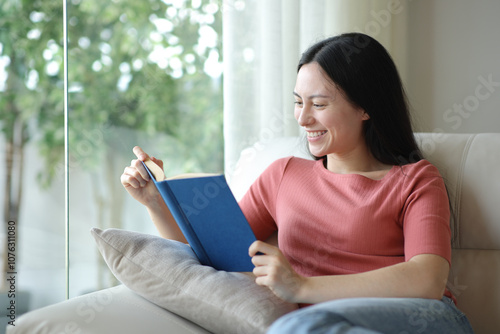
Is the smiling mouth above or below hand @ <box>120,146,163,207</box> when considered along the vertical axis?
above

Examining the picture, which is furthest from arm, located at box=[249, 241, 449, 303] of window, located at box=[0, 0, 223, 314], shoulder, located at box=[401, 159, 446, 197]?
window, located at box=[0, 0, 223, 314]

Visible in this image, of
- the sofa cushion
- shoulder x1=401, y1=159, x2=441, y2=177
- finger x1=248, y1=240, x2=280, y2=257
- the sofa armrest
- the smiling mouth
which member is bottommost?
the sofa armrest

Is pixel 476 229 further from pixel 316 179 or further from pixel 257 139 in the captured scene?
pixel 257 139

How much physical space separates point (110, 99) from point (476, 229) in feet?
5.27

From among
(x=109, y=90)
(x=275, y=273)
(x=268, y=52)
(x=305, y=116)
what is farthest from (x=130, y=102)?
(x=275, y=273)

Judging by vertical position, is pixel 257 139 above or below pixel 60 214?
above

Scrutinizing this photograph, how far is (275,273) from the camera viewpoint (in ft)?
3.34

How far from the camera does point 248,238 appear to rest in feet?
3.55

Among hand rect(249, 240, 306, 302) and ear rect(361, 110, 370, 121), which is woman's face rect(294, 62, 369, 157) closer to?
ear rect(361, 110, 370, 121)

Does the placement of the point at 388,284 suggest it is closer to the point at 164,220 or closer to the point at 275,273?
the point at 275,273

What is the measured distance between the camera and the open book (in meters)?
1.04

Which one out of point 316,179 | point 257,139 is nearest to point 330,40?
point 316,179

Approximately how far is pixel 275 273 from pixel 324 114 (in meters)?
0.43

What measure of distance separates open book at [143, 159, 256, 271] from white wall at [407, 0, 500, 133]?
3.92 feet
